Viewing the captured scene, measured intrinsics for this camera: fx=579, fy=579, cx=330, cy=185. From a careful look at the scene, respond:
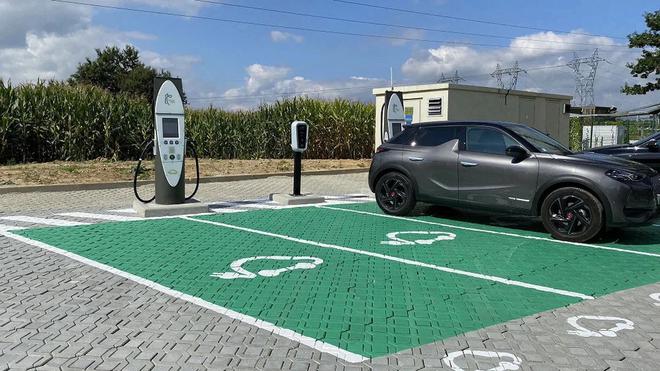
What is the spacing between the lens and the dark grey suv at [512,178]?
7.33m

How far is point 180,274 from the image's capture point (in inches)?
229

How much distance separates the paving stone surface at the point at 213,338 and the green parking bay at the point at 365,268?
20 cm

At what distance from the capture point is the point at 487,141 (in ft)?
28.2

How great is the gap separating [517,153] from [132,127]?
1523 cm

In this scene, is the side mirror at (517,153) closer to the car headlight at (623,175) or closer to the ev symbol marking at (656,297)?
the car headlight at (623,175)

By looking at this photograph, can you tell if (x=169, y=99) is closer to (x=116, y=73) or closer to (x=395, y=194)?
(x=395, y=194)

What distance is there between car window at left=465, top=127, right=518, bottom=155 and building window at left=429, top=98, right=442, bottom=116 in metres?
6.18

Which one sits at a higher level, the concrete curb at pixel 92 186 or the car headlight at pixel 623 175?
the car headlight at pixel 623 175

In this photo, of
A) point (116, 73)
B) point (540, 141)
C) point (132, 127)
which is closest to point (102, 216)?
point (540, 141)

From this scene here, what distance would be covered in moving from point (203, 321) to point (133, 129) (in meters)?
16.8

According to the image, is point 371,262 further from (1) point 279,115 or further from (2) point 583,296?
(1) point 279,115

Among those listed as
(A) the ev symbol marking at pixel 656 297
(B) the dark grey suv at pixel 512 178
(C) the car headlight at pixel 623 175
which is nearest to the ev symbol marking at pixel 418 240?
(B) the dark grey suv at pixel 512 178

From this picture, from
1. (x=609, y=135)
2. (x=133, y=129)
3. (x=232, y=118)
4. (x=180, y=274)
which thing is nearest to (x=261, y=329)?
(x=180, y=274)

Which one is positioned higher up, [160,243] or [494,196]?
[494,196]
